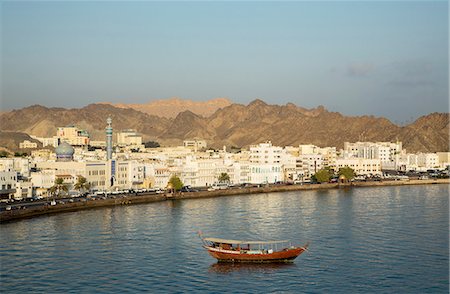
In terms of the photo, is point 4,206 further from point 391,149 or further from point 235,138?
point 235,138

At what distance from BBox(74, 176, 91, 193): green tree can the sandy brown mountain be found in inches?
2626

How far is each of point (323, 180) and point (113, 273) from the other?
35755 mm

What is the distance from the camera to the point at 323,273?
2112 cm

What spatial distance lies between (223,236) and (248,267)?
4113 millimetres

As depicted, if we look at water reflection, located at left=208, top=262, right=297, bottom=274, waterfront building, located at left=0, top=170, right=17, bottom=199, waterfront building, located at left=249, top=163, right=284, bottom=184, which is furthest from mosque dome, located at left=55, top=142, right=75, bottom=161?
water reflection, located at left=208, top=262, right=297, bottom=274

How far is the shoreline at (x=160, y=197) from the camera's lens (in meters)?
33.2

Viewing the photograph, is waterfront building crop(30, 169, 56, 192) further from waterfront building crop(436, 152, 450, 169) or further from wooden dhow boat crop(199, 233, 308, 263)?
waterfront building crop(436, 152, 450, 169)

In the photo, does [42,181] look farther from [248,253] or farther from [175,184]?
[248,253]

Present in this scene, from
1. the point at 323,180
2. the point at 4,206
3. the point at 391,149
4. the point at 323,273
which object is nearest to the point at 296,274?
the point at 323,273

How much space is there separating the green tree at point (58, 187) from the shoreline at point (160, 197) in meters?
3.07

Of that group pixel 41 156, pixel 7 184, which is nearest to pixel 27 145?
pixel 41 156

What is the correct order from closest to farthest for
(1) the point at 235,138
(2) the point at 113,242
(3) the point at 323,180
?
(2) the point at 113,242
(3) the point at 323,180
(1) the point at 235,138

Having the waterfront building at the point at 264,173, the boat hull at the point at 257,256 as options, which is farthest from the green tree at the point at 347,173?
the boat hull at the point at 257,256

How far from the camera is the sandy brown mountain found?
113m
